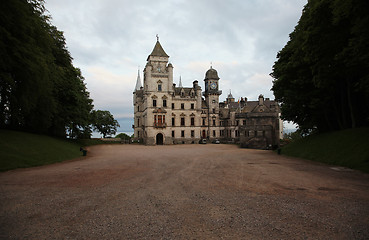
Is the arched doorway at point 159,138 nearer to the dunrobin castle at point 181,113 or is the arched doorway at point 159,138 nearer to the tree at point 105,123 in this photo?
the dunrobin castle at point 181,113

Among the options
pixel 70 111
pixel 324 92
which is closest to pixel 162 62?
pixel 70 111

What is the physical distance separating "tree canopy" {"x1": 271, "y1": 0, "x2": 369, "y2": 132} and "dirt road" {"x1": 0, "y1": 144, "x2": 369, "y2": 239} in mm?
10533

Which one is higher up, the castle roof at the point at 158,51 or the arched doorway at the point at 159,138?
the castle roof at the point at 158,51

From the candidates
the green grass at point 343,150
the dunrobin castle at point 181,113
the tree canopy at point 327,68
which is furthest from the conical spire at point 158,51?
the green grass at point 343,150

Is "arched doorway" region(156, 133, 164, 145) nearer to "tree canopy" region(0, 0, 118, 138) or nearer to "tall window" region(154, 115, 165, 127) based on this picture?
"tall window" region(154, 115, 165, 127)

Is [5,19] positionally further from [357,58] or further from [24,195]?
[357,58]

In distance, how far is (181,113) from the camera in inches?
2351

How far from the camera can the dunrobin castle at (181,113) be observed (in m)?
54.5

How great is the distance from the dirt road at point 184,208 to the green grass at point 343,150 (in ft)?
18.0

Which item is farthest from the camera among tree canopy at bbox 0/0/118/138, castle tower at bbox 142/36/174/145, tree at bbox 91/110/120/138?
tree at bbox 91/110/120/138

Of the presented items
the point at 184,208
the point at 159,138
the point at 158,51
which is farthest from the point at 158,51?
the point at 184,208

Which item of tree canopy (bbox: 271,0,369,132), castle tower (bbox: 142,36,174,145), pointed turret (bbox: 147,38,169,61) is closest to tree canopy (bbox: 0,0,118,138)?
tree canopy (bbox: 271,0,369,132)

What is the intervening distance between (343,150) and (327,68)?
25.2ft

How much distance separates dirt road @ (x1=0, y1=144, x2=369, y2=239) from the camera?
5.79 meters
